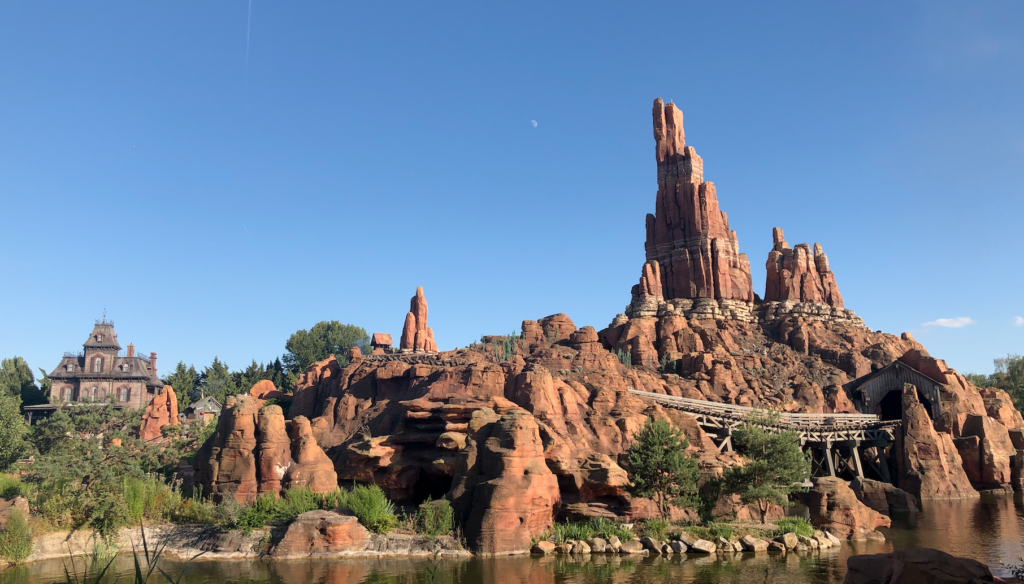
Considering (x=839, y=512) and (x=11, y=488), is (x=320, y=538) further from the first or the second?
(x=839, y=512)

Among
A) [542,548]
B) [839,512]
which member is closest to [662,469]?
[542,548]

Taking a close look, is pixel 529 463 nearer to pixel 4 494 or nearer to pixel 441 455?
pixel 441 455

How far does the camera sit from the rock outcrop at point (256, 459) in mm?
35156

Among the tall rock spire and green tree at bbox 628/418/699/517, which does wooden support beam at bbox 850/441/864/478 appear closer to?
green tree at bbox 628/418/699/517

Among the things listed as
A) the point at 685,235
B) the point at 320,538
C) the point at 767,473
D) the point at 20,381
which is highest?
the point at 685,235

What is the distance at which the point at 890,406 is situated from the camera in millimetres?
65438

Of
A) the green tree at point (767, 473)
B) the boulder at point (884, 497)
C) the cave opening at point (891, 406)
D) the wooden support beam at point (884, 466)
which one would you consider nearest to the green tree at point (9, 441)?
the green tree at point (767, 473)

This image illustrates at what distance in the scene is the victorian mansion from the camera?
9125cm

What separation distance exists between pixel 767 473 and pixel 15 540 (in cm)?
3331

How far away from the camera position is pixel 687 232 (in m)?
90.9

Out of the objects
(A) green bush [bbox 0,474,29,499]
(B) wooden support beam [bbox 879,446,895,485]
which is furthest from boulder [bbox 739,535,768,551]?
(A) green bush [bbox 0,474,29,499]

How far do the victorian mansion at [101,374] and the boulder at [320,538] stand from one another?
7099 centimetres

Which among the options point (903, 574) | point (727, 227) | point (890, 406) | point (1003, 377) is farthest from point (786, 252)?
point (903, 574)

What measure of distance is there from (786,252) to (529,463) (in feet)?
223
